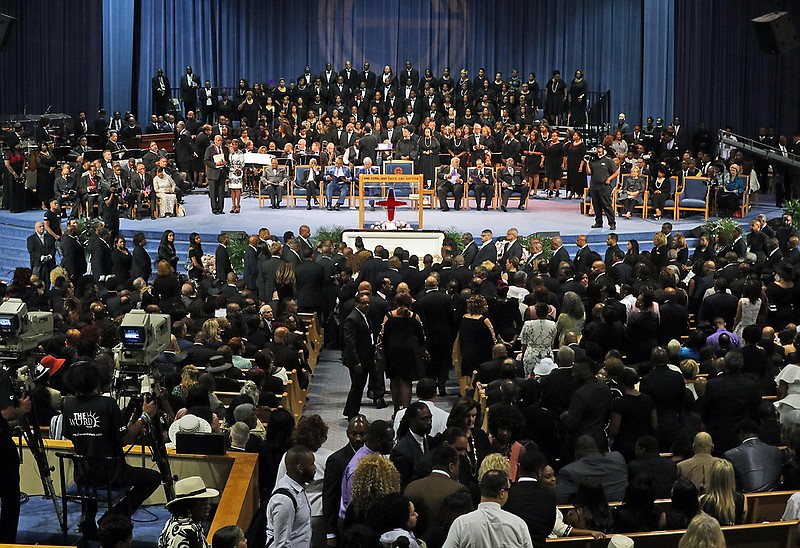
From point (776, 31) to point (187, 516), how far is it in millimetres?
18849

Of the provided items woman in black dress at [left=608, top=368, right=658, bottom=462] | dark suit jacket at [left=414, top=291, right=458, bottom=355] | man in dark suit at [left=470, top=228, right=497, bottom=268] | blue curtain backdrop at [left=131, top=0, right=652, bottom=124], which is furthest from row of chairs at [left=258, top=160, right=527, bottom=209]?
woman in black dress at [left=608, top=368, right=658, bottom=462]

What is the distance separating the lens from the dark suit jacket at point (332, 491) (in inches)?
249

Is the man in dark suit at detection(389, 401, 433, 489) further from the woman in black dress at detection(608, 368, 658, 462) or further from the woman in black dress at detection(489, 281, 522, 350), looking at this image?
the woman in black dress at detection(489, 281, 522, 350)

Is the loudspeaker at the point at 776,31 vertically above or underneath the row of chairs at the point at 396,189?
above

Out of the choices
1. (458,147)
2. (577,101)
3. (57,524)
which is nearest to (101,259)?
(57,524)

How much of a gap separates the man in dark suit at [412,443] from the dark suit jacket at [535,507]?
81 cm

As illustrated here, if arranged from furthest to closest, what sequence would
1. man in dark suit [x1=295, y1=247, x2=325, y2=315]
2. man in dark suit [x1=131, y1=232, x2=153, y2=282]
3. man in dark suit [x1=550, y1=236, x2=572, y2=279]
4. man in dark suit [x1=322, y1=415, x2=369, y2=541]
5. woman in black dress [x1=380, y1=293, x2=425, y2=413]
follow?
man in dark suit [x1=131, y1=232, x2=153, y2=282], man in dark suit [x1=550, y1=236, x2=572, y2=279], man in dark suit [x1=295, y1=247, x2=325, y2=315], woman in black dress [x1=380, y1=293, x2=425, y2=413], man in dark suit [x1=322, y1=415, x2=369, y2=541]

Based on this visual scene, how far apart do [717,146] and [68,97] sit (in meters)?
13.6

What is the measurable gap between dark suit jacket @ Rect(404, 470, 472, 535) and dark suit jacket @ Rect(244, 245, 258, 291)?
819cm

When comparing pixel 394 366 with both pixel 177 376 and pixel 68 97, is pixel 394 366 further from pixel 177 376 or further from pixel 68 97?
pixel 68 97

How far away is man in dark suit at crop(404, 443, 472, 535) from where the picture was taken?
19.3ft

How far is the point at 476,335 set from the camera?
10.2 metres

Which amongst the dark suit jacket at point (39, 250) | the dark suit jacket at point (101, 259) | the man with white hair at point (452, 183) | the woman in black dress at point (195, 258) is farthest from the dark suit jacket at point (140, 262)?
the man with white hair at point (452, 183)

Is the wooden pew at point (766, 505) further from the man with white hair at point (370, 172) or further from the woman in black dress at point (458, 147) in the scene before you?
the woman in black dress at point (458, 147)
